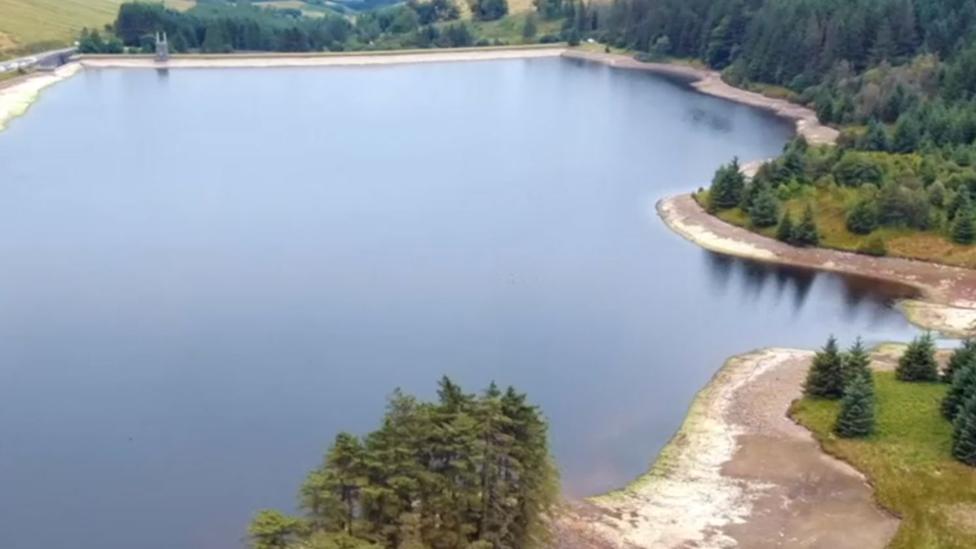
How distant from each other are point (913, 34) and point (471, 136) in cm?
5788

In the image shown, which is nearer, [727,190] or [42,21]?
[727,190]

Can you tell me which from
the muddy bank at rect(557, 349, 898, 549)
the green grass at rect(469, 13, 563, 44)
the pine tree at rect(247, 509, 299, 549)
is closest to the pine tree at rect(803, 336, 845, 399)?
the muddy bank at rect(557, 349, 898, 549)

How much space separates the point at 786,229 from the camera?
262ft

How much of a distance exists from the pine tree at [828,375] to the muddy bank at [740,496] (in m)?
1.37

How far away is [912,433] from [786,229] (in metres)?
33.3

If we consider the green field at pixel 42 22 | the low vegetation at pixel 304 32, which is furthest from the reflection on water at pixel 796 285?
the green field at pixel 42 22

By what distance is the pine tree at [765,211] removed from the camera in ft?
271

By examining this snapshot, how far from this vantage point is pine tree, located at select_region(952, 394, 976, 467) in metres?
45.5

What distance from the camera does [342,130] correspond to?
4705 inches

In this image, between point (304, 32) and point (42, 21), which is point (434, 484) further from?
point (42, 21)

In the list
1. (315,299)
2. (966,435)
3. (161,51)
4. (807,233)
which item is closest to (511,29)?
(161,51)

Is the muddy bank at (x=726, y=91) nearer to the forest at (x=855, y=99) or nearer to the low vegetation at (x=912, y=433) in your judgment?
the forest at (x=855, y=99)

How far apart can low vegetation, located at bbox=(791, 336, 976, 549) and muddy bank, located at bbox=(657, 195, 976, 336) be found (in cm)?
1299

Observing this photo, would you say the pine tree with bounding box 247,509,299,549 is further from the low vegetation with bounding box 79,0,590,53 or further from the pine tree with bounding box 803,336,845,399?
the low vegetation with bounding box 79,0,590,53
